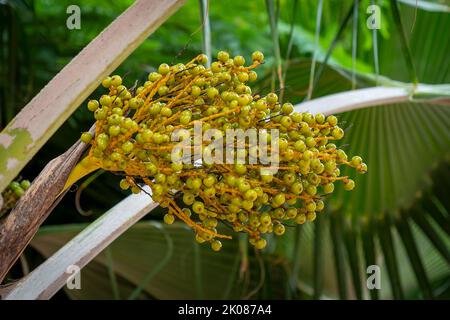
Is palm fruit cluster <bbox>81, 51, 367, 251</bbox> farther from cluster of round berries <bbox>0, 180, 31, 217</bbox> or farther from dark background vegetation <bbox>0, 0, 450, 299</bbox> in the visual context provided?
dark background vegetation <bbox>0, 0, 450, 299</bbox>

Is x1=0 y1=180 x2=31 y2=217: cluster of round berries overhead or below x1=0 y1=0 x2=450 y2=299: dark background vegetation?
below

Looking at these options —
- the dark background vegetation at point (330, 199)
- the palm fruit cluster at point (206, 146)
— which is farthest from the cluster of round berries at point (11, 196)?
the dark background vegetation at point (330, 199)

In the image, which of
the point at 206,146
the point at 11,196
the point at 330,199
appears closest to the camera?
the point at 206,146

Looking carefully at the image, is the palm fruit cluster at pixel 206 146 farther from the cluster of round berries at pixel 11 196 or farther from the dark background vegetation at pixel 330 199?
the dark background vegetation at pixel 330 199

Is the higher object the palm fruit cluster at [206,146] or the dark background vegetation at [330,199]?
the dark background vegetation at [330,199]

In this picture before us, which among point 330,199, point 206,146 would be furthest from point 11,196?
point 330,199

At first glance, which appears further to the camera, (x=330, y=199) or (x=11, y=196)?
(x=330, y=199)

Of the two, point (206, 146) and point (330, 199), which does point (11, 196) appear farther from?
point (330, 199)

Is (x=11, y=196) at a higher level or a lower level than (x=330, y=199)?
lower

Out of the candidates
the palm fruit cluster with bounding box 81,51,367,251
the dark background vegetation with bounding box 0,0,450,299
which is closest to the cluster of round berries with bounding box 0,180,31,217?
the palm fruit cluster with bounding box 81,51,367,251
